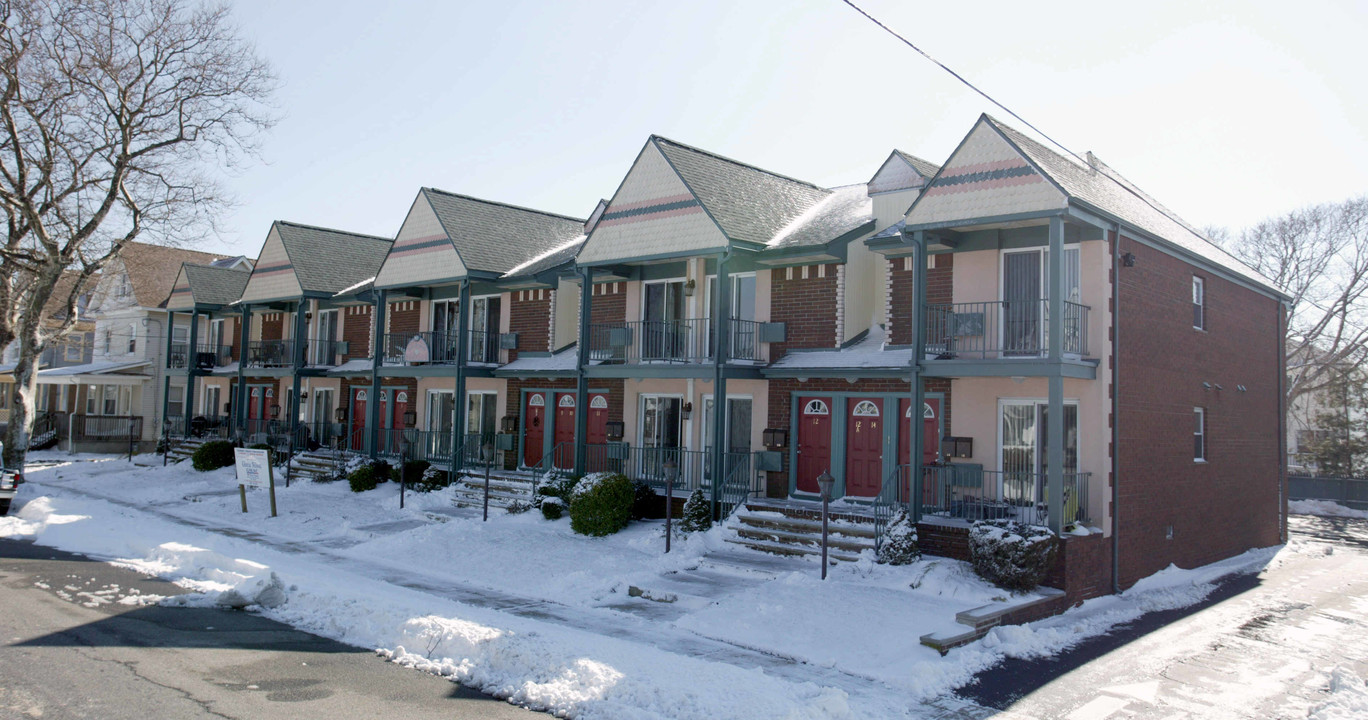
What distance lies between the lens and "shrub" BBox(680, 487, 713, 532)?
58.1 ft

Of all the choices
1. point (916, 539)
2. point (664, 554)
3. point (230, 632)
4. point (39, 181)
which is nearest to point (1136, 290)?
point (916, 539)

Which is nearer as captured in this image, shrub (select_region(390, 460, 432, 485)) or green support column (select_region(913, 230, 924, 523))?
green support column (select_region(913, 230, 924, 523))

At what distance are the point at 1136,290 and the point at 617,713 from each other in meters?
12.2

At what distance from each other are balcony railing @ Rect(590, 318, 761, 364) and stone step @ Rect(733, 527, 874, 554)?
4.20m

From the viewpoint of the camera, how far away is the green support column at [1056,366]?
13.7 meters

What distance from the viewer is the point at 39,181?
90.2 ft

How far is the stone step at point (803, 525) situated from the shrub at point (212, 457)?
1917cm

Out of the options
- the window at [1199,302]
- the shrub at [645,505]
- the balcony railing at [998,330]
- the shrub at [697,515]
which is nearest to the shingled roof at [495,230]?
the shrub at [645,505]

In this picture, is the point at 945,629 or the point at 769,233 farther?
the point at 769,233

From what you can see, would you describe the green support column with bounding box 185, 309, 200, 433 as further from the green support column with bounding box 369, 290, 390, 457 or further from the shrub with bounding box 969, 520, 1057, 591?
the shrub with bounding box 969, 520, 1057, 591

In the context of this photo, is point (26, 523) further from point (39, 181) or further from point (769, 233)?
point (769, 233)

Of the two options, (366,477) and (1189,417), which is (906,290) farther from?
(366,477)

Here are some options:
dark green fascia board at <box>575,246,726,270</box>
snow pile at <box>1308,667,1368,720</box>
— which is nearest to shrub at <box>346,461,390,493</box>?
dark green fascia board at <box>575,246,726,270</box>

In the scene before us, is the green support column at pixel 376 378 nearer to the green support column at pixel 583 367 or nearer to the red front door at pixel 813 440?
the green support column at pixel 583 367
